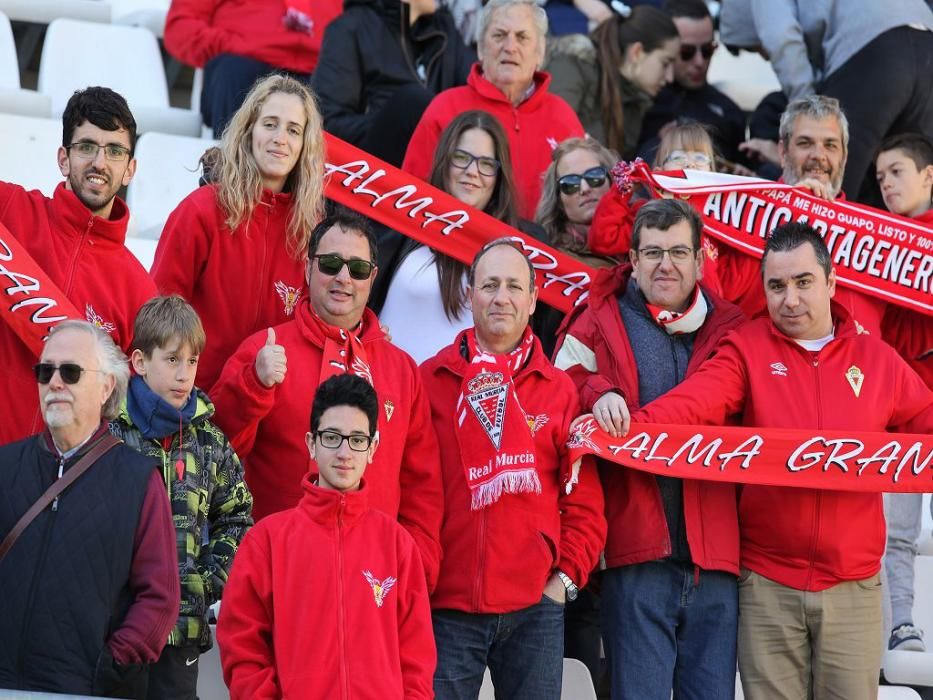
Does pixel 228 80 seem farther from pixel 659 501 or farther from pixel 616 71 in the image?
pixel 659 501

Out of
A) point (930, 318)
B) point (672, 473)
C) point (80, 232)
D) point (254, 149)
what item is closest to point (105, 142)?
point (80, 232)

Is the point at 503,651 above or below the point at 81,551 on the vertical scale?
below

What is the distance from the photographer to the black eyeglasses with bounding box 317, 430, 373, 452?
4.54 meters

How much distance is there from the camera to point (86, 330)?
15.0 ft

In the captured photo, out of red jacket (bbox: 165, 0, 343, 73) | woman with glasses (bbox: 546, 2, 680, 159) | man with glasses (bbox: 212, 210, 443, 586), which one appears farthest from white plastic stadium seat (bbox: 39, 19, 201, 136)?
man with glasses (bbox: 212, 210, 443, 586)

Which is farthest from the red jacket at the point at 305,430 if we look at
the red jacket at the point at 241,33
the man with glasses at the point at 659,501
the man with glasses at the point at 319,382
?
the red jacket at the point at 241,33

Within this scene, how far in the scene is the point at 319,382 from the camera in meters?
5.15

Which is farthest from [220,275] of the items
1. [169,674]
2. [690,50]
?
[690,50]

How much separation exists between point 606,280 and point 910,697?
1.93 m

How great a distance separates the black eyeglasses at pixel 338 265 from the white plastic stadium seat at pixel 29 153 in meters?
3.00

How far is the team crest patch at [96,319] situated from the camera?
522cm

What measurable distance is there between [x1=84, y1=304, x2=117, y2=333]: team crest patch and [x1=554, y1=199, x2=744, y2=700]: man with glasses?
1459mm

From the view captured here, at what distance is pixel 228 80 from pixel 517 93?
1.69 meters

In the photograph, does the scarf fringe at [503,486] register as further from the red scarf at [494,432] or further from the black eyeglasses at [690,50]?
the black eyeglasses at [690,50]
